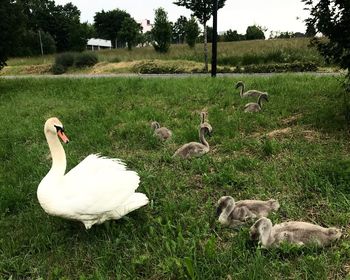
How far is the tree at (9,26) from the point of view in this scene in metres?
17.3

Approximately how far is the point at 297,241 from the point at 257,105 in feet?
17.8

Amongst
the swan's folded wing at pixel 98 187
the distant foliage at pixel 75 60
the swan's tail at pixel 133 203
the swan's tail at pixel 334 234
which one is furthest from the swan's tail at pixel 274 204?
the distant foliage at pixel 75 60

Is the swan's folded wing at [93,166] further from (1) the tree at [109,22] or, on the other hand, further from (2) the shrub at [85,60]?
(1) the tree at [109,22]

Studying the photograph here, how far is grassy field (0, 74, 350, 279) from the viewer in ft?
13.4

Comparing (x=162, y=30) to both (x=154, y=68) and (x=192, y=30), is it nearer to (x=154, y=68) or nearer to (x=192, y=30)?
(x=192, y=30)

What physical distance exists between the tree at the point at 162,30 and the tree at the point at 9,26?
2297cm

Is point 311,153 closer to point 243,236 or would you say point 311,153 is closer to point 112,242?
point 243,236

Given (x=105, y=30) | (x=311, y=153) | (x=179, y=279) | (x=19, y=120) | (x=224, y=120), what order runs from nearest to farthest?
(x=179, y=279) → (x=311, y=153) → (x=224, y=120) → (x=19, y=120) → (x=105, y=30)

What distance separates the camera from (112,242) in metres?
4.62

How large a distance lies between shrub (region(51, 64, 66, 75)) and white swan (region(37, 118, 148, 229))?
33.5m

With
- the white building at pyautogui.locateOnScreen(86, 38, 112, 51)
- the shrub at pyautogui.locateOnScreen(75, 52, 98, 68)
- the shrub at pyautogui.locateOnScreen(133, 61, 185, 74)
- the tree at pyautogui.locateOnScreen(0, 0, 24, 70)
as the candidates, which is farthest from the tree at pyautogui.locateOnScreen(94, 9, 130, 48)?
the tree at pyautogui.locateOnScreen(0, 0, 24, 70)

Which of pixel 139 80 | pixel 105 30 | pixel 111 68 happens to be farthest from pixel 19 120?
pixel 105 30

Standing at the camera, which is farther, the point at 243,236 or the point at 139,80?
the point at 139,80

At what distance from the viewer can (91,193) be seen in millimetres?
4445
